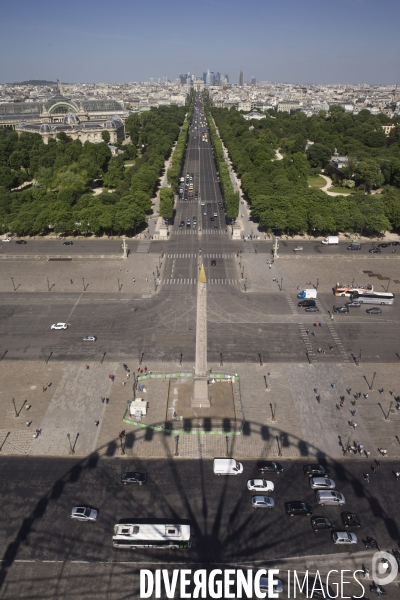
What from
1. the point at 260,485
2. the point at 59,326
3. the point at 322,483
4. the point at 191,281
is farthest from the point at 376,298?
the point at 59,326

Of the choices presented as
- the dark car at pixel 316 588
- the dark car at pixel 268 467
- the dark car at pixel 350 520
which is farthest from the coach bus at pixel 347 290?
the dark car at pixel 316 588

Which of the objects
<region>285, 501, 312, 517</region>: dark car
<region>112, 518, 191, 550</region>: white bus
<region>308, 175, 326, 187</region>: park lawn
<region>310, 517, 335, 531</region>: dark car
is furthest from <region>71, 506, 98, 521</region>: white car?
<region>308, 175, 326, 187</region>: park lawn

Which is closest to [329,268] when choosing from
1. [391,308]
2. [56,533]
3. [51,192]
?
[391,308]

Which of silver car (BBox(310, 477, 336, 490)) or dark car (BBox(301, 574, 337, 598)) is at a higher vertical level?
silver car (BBox(310, 477, 336, 490))

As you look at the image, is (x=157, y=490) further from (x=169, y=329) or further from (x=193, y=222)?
(x=193, y=222)

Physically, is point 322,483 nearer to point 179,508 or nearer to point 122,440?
point 179,508

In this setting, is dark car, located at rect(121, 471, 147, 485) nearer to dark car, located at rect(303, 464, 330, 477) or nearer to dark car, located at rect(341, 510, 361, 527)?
dark car, located at rect(303, 464, 330, 477)

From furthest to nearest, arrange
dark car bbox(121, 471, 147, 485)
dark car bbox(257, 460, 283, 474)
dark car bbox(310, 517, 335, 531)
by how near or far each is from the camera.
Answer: dark car bbox(257, 460, 283, 474) < dark car bbox(121, 471, 147, 485) < dark car bbox(310, 517, 335, 531)
